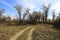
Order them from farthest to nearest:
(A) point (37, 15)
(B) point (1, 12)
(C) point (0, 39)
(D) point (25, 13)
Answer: (A) point (37, 15) < (D) point (25, 13) < (B) point (1, 12) < (C) point (0, 39)

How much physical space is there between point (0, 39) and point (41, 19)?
66769 mm

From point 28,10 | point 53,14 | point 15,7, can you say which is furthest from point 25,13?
point 53,14

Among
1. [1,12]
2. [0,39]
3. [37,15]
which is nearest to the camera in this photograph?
[0,39]

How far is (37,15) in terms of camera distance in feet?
260

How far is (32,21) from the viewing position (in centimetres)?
7025

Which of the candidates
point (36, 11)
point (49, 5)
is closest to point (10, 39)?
point (49, 5)

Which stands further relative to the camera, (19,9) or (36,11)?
(36,11)

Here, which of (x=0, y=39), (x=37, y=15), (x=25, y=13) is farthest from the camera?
(x=37, y=15)

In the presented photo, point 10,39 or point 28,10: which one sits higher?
point 28,10

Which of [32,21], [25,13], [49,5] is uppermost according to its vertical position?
[49,5]

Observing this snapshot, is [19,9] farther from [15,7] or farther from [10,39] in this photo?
[10,39]

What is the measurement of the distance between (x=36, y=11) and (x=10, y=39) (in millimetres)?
68894

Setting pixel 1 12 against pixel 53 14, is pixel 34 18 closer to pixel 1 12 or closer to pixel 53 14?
pixel 53 14

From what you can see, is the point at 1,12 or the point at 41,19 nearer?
the point at 1,12
